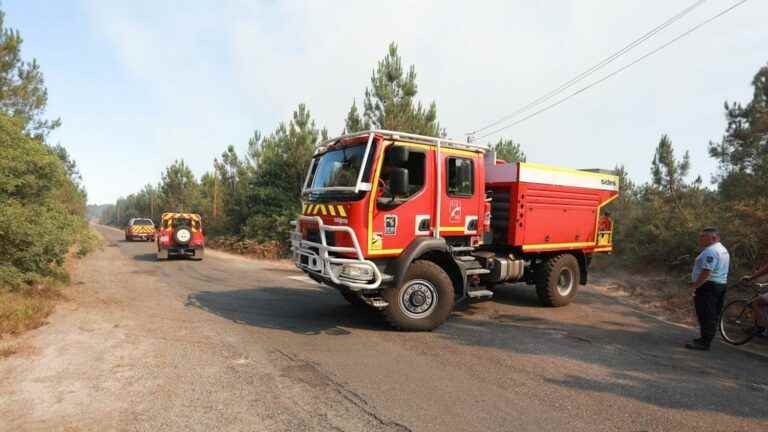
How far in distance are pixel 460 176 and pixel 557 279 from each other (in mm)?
3253

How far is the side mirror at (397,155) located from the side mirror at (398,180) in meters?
0.25

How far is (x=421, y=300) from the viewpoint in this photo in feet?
20.3

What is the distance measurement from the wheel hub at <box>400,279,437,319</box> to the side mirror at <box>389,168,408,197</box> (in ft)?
4.62

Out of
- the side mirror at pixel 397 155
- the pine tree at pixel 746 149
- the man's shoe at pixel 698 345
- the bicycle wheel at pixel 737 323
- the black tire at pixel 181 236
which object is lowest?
the man's shoe at pixel 698 345

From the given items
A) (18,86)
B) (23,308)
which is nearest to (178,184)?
(18,86)

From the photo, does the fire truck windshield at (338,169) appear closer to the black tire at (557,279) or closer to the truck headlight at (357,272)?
the truck headlight at (357,272)

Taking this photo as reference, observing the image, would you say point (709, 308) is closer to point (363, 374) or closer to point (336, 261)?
point (363, 374)

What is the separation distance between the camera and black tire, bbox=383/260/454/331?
19.9 ft

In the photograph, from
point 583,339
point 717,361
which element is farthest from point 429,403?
point 717,361

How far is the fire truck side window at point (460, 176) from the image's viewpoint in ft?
21.7

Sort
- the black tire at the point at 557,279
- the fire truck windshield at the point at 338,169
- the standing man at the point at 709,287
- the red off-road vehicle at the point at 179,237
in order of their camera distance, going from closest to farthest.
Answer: the standing man at the point at 709,287
the fire truck windshield at the point at 338,169
the black tire at the point at 557,279
the red off-road vehicle at the point at 179,237

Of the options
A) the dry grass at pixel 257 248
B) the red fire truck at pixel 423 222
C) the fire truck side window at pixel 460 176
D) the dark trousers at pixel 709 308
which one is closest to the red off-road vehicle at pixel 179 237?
the dry grass at pixel 257 248

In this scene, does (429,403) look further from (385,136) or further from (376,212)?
(385,136)

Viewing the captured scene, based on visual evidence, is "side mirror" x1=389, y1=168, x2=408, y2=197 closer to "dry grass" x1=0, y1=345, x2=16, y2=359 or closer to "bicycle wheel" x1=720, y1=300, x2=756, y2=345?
"dry grass" x1=0, y1=345, x2=16, y2=359
